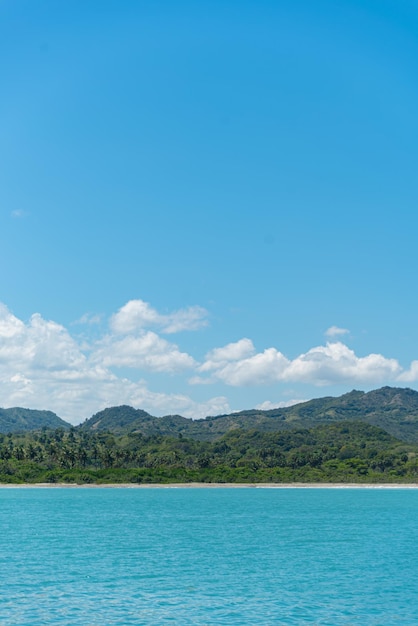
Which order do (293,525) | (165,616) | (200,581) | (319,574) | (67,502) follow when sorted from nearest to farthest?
(165,616), (200,581), (319,574), (293,525), (67,502)

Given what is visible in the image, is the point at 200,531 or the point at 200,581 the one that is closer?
the point at 200,581

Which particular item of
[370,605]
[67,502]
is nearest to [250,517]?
[67,502]

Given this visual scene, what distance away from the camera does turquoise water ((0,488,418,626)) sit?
3878 cm

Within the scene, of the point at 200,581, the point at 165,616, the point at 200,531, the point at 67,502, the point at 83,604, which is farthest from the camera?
the point at 67,502

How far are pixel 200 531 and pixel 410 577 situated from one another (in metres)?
39.4

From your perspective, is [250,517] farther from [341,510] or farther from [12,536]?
[12,536]

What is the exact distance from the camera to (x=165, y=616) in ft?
123

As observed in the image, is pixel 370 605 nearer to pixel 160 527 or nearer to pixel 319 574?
pixel 319 574

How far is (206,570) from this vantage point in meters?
55.4

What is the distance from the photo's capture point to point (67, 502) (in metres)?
150

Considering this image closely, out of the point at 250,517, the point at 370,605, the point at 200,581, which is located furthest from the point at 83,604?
the point at 250,517

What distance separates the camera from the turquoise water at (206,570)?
127 ft

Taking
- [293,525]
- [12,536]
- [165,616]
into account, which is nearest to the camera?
[165,616]

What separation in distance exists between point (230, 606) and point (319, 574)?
646 inches
